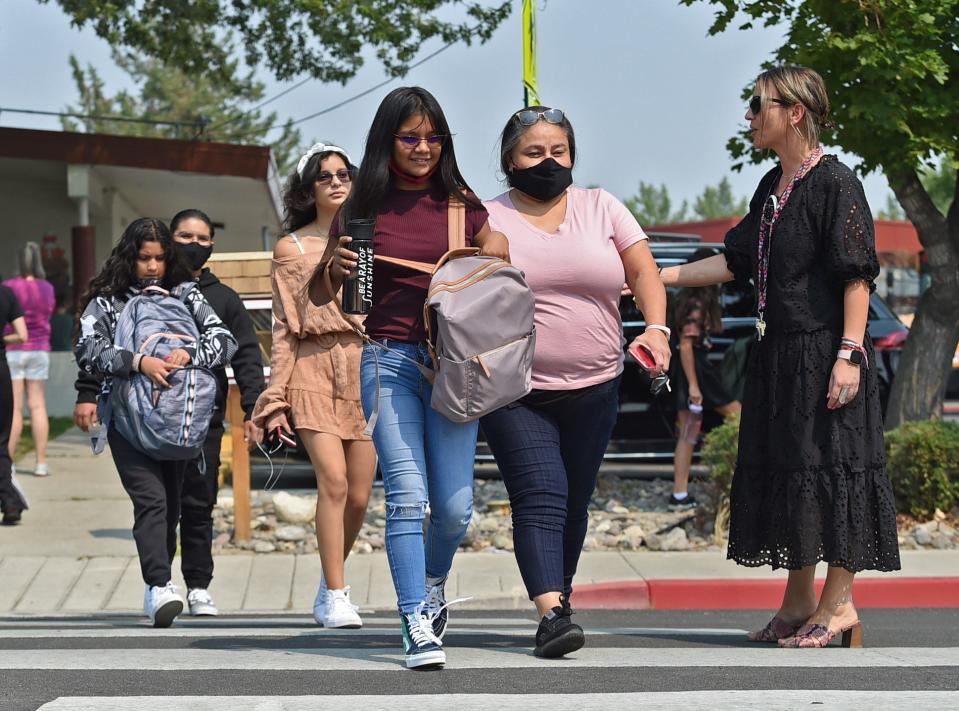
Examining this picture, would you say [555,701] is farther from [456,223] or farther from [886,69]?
[886,69]

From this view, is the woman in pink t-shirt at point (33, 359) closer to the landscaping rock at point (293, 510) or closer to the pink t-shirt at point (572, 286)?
the landscaping rock at point (293, 510)

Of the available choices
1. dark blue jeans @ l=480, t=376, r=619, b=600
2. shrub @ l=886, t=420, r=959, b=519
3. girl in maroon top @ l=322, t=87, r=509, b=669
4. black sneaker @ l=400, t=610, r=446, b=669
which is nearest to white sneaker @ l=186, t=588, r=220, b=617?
girl in maroon top @ l=322, t=87, r=509, b=669

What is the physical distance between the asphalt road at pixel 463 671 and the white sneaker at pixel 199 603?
805mm

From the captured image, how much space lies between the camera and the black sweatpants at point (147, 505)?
6.40 meters

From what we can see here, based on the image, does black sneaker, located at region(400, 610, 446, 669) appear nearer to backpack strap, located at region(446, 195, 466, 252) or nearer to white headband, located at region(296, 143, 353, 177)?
backpack strap, located at region(446, 195, 466, 252)

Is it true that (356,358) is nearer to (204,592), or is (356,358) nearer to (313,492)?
(204,592)

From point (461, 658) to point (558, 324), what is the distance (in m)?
1.15

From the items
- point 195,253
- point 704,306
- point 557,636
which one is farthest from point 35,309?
point 557,636

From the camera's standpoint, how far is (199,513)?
698 centimetres

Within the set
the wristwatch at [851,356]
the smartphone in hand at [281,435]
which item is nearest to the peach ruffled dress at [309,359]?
the smartphone in hand at [281,435]

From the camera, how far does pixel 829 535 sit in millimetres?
5234

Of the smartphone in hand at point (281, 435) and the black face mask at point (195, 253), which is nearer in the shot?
the smartphone in hand at point (281, 435)

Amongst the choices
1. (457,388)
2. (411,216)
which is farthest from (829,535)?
(411,216)

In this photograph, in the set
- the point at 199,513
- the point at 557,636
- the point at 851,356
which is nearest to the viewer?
the point at 557,636
